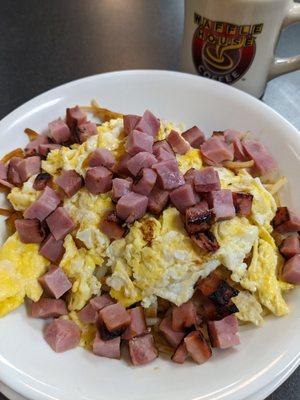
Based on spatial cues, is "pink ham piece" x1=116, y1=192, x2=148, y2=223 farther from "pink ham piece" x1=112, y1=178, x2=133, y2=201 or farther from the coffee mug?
the coffee mug

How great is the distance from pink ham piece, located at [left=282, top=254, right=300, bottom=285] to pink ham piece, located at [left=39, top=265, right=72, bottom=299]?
60cm

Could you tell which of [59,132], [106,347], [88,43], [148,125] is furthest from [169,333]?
[88,43]

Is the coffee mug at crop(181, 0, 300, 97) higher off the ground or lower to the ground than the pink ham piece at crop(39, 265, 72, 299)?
higher

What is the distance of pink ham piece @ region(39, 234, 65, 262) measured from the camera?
1.31 metres

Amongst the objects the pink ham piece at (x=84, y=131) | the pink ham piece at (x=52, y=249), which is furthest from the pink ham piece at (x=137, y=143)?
the pink ham piece at (x=52, y=249)

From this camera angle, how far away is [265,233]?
1.32 metres

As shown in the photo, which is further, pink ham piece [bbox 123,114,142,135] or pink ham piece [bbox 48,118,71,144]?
pink ham piece [bbox 48,118,71,144]

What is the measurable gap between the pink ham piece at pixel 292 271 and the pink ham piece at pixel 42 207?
682 mm

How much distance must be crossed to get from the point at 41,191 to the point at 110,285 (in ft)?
1.22

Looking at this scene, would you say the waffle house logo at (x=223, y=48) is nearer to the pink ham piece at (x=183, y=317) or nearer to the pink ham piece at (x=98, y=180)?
the pink ham piece at (x=98, y=180)

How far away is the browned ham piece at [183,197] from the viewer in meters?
1.24

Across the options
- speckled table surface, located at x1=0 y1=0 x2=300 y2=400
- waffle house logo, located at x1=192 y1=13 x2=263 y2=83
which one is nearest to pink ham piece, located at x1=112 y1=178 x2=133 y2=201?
waffle house logo, located at x1=192 y1=13 x2=263 y2=83

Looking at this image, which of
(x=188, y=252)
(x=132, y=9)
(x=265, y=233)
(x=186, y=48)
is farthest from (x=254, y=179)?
(x=132, y=9)

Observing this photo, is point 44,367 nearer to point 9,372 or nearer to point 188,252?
point 9,372
